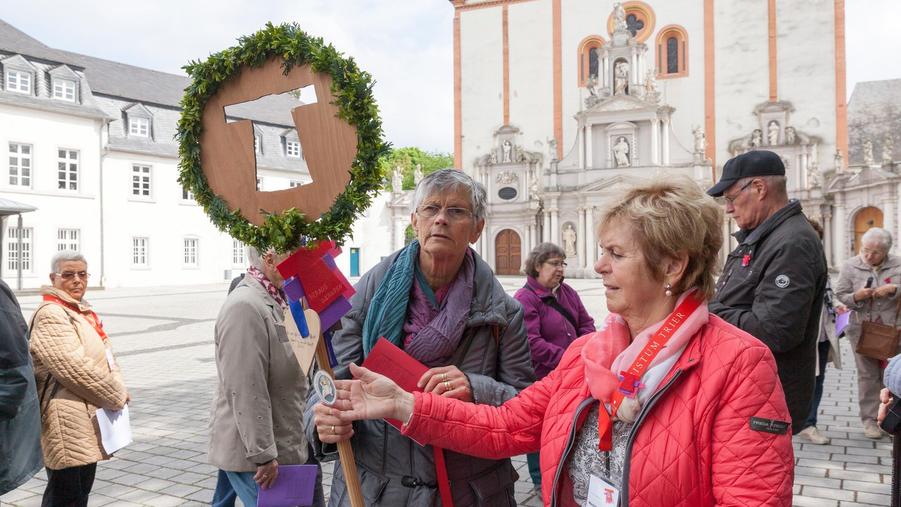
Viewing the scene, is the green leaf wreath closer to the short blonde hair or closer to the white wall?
the short blonde hair

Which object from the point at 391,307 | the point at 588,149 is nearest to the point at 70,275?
the point at 391,307

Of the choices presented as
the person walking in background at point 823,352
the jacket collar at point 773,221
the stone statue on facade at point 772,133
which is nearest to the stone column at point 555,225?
the stone statue on facade at point 772,133

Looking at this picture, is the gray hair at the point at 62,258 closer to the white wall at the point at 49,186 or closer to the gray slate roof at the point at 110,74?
the gray slate roof at the point at 110,74

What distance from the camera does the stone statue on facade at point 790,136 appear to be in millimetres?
38156

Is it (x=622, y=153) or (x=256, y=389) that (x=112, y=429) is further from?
(x=622, y=153)

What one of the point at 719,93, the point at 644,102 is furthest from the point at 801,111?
the point at 644,102

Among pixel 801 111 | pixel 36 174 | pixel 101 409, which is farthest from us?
pixel 801 111

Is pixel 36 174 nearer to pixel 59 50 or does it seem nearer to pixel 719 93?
pixel 59 50

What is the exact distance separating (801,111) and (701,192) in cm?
4219

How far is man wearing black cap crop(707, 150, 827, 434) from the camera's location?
10.6 ft

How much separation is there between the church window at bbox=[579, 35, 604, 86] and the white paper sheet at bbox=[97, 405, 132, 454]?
136ft

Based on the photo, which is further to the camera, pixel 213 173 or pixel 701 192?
pixel 213 173

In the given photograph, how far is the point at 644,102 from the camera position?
3947 centimetres

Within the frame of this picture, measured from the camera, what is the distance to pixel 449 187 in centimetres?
247
